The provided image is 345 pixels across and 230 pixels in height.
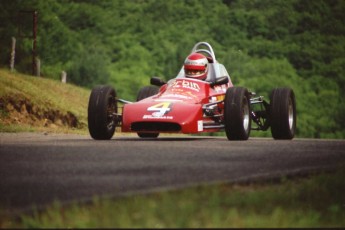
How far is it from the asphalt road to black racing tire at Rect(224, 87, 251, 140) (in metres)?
2.31

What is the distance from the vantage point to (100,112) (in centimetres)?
2014

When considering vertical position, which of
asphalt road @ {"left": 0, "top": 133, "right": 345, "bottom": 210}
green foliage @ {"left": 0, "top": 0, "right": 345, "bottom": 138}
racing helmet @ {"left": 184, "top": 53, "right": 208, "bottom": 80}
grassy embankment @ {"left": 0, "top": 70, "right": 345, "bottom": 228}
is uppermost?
green foliage @ {"left": 0, "top": 0, "right": 345, "bottom": 138}

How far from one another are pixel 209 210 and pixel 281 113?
1283cm

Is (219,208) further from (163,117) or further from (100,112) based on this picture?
(100,112)

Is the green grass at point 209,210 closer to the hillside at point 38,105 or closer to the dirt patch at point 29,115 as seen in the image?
the hillside at point 38,105

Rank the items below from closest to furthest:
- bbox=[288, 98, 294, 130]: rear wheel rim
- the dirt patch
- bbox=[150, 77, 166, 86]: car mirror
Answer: bbox=[150, 77, 166, 86]: car mirror < bbox=[288, 98, 294, 130]: rear wheel rim < the dirt patch

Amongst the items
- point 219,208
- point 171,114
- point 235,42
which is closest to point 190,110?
point 171,114

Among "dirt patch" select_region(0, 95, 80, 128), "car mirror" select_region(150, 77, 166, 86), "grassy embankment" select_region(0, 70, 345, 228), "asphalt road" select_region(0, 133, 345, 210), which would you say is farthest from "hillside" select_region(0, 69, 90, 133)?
"grassy embankment" select_region(0, 70, 345, 228)

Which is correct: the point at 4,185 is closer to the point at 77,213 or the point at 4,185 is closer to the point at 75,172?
the point at 75,172

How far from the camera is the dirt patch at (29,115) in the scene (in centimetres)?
3531

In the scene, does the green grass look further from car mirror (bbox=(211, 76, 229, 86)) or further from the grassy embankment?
car mirror (bbox=(211, 76, 229, 86))

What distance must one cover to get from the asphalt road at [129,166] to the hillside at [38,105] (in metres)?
16.1

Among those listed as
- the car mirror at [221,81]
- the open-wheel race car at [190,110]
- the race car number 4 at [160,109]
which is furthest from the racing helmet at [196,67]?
the race car number 4 at [160,109]

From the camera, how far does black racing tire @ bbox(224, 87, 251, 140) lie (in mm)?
19562
